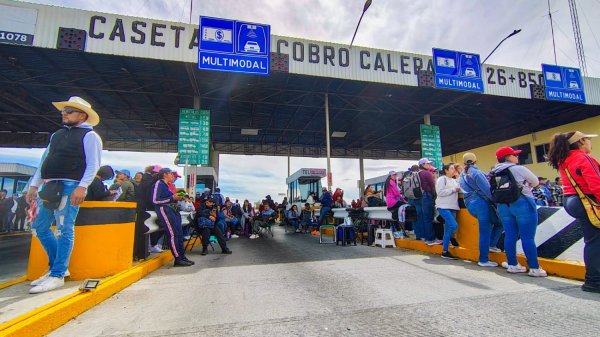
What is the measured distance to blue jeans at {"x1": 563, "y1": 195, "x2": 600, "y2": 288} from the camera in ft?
10.3

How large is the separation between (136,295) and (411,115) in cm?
1782

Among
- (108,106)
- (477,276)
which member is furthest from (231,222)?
(108,106)

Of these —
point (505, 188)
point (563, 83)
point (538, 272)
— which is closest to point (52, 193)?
point (505, 188)

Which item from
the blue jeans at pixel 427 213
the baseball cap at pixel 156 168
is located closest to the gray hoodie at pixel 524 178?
the blue jeans at pixel 427 213

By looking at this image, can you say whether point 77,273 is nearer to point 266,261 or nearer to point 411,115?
point 266,261

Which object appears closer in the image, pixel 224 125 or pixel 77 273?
pixel 77 273

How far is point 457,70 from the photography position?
12906mm

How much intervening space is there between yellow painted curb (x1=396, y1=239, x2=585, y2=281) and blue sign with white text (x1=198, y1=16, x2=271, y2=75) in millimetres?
7782

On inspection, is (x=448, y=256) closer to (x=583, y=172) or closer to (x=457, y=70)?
(x=583, y=172)

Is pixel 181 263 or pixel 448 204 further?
pixel 448 204

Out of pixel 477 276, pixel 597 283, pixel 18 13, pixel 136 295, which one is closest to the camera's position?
pixel 597 283

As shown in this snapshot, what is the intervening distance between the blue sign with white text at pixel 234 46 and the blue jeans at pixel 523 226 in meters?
8.92

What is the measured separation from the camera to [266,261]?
18.0ft

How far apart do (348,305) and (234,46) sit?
1025 centimetres
